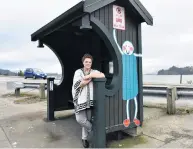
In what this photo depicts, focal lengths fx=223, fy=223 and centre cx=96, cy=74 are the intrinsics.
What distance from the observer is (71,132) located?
4957 millimetres

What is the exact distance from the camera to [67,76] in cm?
681

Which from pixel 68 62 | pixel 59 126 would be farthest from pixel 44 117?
pixel 68 62

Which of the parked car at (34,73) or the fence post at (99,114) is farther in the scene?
the parked car at (34,73)

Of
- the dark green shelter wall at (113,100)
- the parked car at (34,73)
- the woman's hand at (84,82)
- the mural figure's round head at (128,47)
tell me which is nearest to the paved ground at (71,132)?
the dark green shelter wall at (113,100)

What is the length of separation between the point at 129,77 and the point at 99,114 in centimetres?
109

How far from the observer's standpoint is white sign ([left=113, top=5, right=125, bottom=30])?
13.9ft

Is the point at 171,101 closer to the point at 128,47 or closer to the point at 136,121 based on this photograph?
the point at 136,121

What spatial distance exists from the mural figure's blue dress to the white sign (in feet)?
1.88

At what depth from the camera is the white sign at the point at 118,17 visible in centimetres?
423

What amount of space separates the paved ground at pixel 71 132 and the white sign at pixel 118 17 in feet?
7.25

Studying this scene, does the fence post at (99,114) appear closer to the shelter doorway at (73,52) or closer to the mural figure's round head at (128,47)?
the mural figure's round head at (128,47)

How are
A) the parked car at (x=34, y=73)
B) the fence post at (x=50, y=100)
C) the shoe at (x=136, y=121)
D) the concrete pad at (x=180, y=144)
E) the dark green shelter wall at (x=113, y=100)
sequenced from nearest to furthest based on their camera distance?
the concrete pad at (x=180, y=144) < the dark green shelter wall at (x=113, y=100) < the shoe at (x=136, y=121) < the fence post at (x=50, y=100) < the parked car at (x=34, y=73)

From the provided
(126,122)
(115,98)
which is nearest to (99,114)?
(115,98)

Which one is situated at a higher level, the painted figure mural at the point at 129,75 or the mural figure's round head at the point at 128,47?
the mural figure's round head at the point at 128,47
